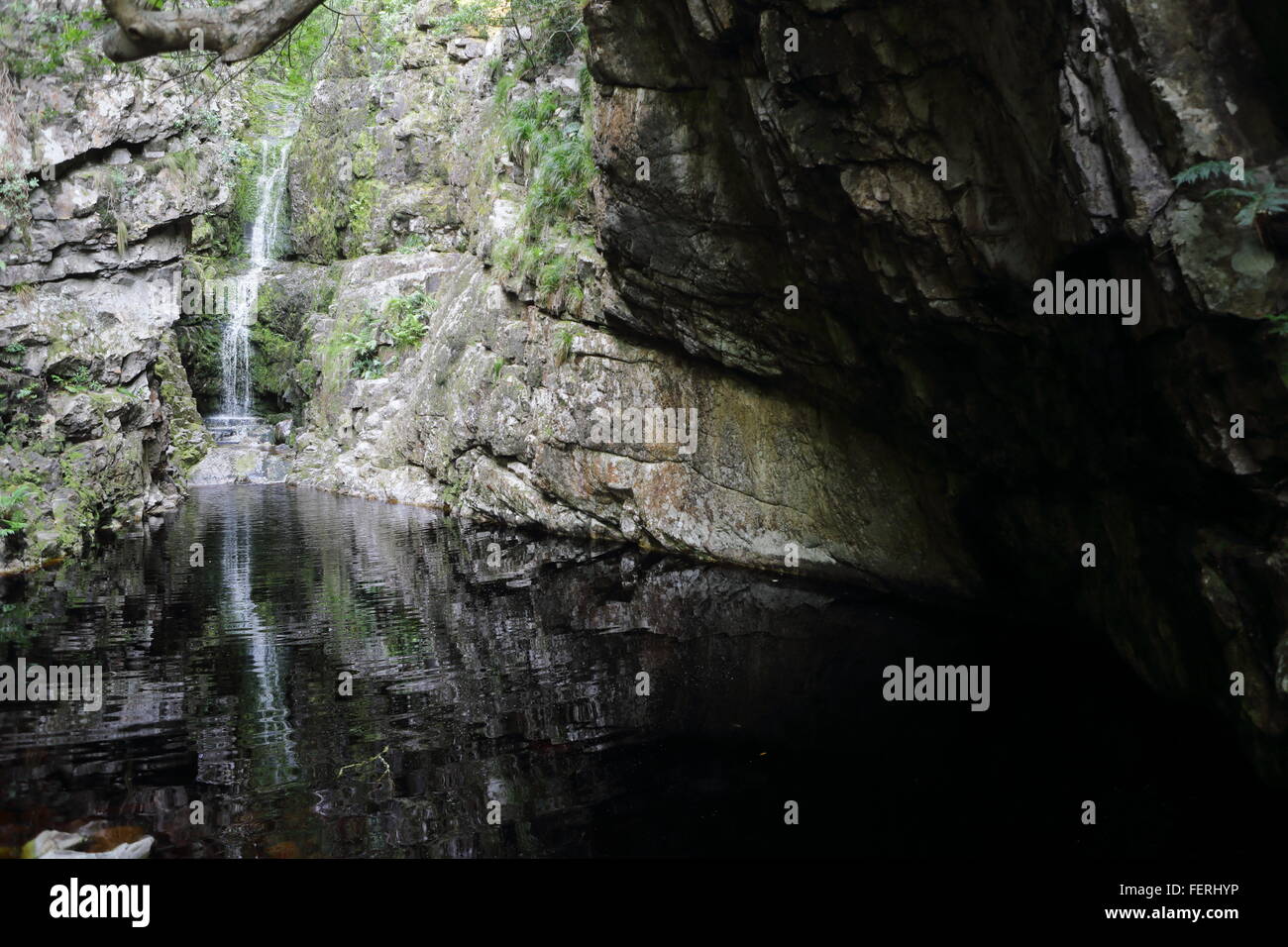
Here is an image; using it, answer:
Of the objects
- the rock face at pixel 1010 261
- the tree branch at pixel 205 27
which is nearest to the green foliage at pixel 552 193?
the rock face at pixel 1010 261

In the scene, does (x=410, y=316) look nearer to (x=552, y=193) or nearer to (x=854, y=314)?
(x=552, y=193)

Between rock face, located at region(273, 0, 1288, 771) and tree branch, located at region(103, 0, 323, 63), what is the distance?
506 centimetres

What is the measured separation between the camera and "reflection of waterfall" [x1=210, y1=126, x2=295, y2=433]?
3388 centimetres

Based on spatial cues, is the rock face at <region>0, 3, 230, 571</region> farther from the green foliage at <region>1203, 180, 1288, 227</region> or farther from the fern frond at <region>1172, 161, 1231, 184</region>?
the green foliage at <region>1203, 180, 1288, 227</region>

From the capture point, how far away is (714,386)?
15891 mm

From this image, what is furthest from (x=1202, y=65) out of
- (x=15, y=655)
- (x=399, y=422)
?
(x=399, y=422)

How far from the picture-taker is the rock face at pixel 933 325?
634cm

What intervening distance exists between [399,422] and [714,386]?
14.7 m

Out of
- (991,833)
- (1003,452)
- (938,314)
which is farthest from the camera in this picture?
(1003,452)

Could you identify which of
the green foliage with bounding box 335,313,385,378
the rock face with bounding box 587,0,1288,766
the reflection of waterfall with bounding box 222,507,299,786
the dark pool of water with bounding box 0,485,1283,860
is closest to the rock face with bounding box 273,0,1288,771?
the rock face with bounding box 587,0,1288,766

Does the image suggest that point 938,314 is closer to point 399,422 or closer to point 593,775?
point 593,775

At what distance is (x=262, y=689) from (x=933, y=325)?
8748 millimetres

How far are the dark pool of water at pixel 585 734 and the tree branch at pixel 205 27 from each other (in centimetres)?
577

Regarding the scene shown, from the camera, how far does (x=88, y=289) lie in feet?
70.6
